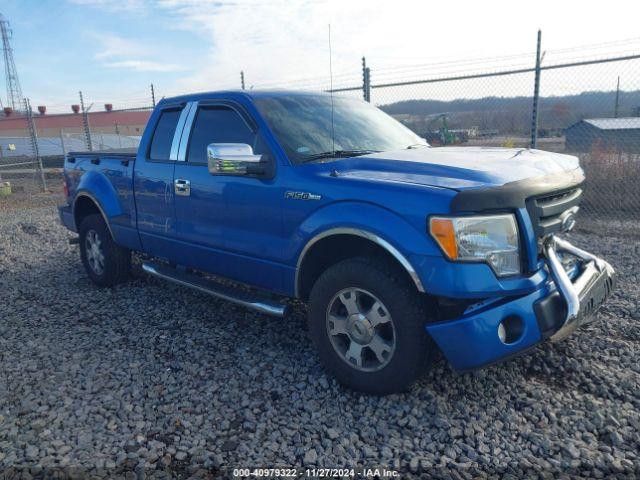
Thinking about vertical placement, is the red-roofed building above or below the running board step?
above

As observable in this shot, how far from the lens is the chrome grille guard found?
284cm

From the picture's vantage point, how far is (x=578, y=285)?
311 centimetres

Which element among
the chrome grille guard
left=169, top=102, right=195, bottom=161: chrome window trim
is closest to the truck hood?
A: the chrome grille guard

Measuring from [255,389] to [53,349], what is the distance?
1.83 m

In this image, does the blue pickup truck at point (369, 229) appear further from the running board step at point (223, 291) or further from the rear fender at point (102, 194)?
the rear fender at point (102, 194)

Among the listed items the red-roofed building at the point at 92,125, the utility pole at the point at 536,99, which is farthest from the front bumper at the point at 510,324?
the red-roofed building at the point at 92,125

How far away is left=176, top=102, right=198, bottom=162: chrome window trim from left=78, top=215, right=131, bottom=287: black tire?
1607 millimetres

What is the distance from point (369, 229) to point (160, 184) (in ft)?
7.57

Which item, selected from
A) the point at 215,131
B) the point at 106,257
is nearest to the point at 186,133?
the point at 215,131

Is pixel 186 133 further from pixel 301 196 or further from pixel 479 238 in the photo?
pixel 479 238

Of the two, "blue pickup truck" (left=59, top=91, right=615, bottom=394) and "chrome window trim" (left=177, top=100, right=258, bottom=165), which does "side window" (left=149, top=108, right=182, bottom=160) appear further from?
"chrome window trim" (left=177, top=100, right=258, bottom=165)

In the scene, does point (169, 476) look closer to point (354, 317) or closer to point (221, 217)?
point (354, 317)

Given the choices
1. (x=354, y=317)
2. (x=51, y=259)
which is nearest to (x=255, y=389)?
(x=354, y=317)

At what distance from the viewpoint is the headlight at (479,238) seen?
2698 millimetres
